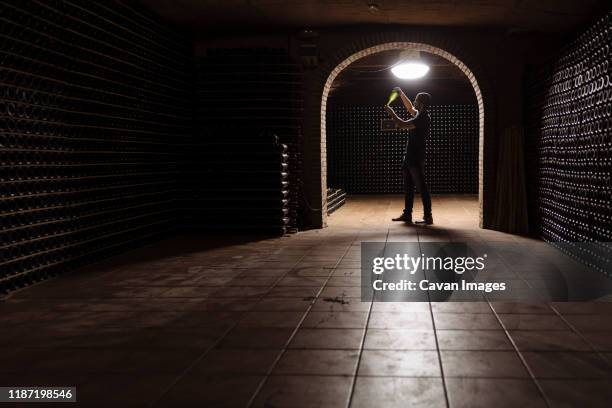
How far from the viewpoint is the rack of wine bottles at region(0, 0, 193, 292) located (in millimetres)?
4332

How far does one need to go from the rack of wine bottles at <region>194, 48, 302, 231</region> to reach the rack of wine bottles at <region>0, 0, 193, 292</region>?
0.48 metres

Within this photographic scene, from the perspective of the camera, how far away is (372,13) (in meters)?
7.08

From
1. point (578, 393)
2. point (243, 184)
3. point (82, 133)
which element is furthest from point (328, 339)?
point (243, 184)

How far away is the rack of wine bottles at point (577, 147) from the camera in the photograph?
185 inches

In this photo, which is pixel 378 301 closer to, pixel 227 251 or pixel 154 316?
pixel 154 316

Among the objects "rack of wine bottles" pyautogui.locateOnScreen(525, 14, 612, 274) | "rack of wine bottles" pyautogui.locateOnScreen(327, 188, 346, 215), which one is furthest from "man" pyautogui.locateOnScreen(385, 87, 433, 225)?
"rack of wine bottles" pyautogui.locateOnScreen(327, 188, 346, 215)

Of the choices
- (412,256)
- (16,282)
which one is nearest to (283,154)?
(412,256)

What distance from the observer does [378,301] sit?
384cm

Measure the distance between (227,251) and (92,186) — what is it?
1.49 metres

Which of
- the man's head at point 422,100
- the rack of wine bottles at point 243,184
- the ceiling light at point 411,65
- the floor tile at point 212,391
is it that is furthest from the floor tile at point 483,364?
the ceiling light at point 411,65

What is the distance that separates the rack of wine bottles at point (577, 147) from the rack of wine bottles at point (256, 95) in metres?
3.04

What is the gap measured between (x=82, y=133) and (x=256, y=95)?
2.95 m

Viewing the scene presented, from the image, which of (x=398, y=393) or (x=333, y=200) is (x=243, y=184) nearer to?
(x=333, y=200)

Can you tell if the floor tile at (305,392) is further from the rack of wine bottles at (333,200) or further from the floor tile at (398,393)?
the rack of wine bottles at (333,200)
